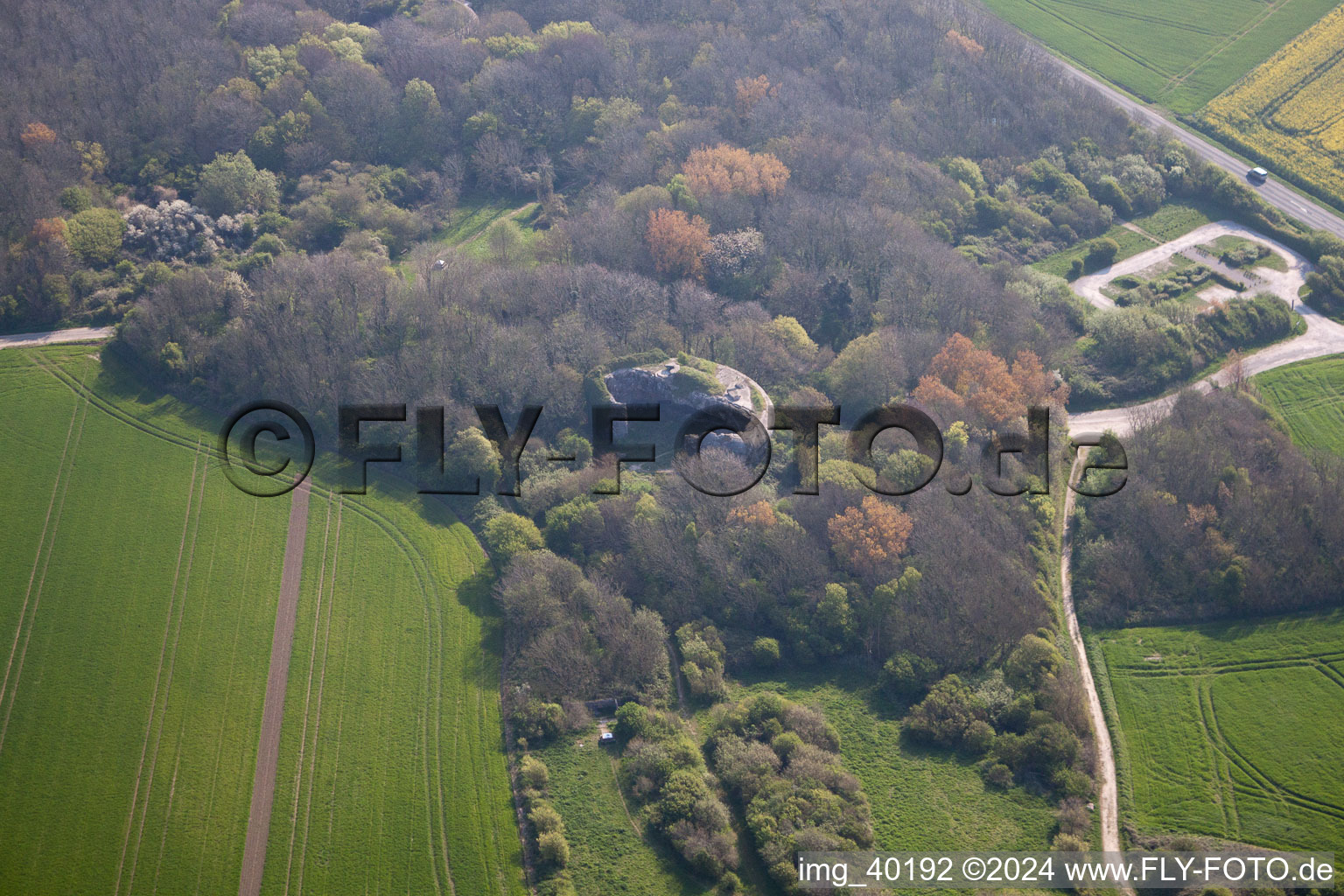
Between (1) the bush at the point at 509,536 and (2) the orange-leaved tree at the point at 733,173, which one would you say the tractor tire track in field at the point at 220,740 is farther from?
(2) the orange-leaved tree at the point at 733,173

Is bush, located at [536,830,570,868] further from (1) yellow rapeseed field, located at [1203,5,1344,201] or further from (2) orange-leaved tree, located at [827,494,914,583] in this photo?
(1) yellow rapeseed field, located at [1203,5,1344,201]

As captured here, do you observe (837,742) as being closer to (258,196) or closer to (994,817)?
(994,817)

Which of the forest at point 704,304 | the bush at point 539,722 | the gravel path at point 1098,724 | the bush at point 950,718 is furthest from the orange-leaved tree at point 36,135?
the gravel path at point 1098,724

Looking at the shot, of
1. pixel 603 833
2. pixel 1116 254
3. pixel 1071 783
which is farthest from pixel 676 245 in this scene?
pixel 1071 783

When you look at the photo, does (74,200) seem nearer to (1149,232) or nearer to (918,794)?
(918,794)

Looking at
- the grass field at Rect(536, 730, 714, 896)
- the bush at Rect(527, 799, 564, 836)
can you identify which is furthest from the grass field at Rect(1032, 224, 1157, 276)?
the bush at Rect(527, 799, 564, 836)

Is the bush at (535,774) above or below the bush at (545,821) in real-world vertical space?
above

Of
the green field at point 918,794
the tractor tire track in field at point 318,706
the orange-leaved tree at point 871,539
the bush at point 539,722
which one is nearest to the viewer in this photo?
the tractor tire track in field at point 318,706
